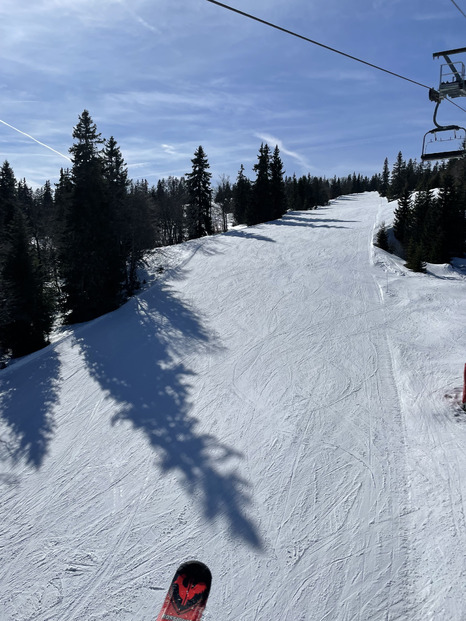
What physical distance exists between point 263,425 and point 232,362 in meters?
3.52

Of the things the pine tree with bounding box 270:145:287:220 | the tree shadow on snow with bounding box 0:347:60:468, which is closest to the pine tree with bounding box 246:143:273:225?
the pine tree with bounding box 270:145:287:220

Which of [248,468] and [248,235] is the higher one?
[248,235]

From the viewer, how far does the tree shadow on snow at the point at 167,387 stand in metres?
6.54

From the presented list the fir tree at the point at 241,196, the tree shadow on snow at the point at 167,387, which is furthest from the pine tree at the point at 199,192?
the tree shadow on snow at the point at 167,387

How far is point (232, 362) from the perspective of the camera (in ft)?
37.9

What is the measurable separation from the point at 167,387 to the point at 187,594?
5996mm

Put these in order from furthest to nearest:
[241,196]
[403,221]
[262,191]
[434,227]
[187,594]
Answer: [241,196] < [262,191] < [403,221] < [434,227] < [187,594]

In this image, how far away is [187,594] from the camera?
4801 millimetres

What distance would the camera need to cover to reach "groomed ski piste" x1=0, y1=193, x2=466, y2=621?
15.8ft

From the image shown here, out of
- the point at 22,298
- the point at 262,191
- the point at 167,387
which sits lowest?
the point at 167,387

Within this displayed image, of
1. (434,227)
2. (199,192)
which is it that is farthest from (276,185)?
(434,227)

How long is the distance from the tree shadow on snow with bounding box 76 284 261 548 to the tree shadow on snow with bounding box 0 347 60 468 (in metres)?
1.34

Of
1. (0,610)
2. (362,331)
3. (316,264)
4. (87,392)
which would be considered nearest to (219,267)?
(316,264)

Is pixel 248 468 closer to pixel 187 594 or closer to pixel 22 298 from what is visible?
pixel 187 594
